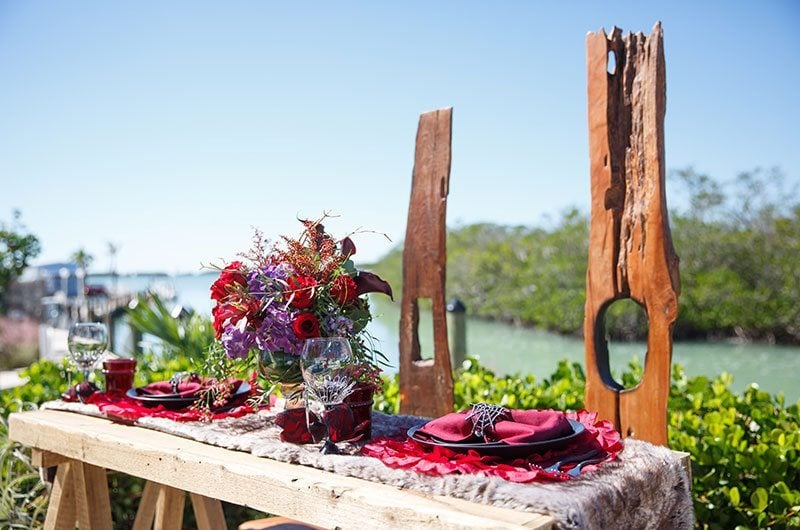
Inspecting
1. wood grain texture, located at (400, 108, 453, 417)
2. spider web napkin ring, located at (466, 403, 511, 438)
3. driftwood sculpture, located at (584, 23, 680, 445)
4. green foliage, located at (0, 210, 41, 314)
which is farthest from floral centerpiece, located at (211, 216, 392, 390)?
green foliage, located at (0, 210, 41, 314)

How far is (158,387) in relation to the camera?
2.22 meters

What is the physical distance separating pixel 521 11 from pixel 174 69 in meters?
3.57

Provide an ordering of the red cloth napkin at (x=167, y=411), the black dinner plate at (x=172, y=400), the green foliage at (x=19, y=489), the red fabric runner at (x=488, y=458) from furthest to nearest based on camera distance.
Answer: the green foliage at (x=19, y=489) < the black dinner plate at (x=172, y=400) < the red cloth napkin at (x=167, y=411) < the red fabric runner at (x=488, y=458)

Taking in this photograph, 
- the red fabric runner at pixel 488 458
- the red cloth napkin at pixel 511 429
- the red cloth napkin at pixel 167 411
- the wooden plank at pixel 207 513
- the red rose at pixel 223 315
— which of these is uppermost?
the red rose at pixel 223 315

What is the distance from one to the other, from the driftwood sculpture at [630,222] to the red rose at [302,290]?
3.99 feet

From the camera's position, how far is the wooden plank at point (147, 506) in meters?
2.43

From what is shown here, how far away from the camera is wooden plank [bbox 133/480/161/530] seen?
7.98ft

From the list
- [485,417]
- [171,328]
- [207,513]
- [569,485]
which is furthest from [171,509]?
[171,328]

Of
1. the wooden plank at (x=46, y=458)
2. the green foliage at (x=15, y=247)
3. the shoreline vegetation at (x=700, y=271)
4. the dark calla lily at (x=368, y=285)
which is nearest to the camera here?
the dark calla lily at (x=368, y=285)

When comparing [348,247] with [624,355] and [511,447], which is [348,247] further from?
[624,355]

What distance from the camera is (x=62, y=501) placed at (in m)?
2.33

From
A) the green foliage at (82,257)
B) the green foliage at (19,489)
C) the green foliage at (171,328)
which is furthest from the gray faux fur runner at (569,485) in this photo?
the green foliage at (82,257)

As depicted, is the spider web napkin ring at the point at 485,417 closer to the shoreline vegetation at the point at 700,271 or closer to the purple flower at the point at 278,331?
the purple flower at the point at 278,331

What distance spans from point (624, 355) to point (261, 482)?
11291mm
